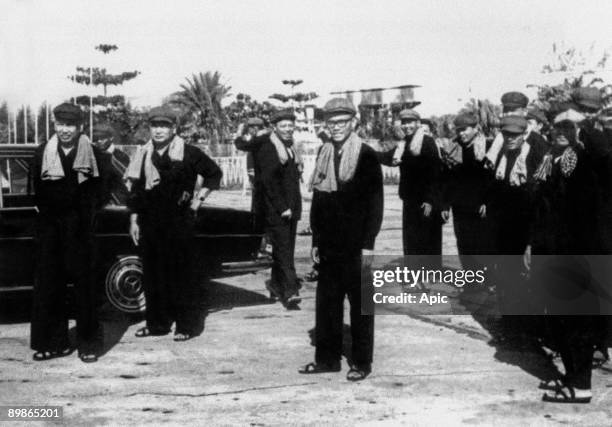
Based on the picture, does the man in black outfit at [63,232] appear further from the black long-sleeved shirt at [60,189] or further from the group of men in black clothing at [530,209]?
the group of men in black clothing at [530,209]

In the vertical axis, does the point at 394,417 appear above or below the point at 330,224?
below

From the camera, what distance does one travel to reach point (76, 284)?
694cm

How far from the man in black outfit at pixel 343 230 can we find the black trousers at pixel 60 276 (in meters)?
1.75

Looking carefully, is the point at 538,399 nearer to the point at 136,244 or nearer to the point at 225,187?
the point at 136,244

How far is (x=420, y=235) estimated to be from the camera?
32.2 ft

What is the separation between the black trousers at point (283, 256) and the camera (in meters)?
8.81

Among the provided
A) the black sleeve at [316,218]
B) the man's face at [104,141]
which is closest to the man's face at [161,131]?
the black sleeve at [316,218]

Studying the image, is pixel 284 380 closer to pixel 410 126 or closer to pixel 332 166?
pixel 332 166

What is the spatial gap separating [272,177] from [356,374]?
3.23 meters

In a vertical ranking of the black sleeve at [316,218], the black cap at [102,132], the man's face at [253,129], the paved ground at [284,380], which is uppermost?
the man's face at [253,129]

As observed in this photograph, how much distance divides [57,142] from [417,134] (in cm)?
405

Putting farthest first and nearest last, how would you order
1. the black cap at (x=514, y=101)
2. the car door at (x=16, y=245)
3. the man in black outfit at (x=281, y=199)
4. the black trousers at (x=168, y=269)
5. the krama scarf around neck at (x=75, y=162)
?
the man in black outfit at (x=281, y=199) < the black cap at (x=514, y=101) < the car door at (x=16, y=245) < the black trousers at (x=168, y=269) < the krama scarf around neck at (x=75, y=162)

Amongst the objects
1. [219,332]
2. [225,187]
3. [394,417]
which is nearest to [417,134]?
[219,332]

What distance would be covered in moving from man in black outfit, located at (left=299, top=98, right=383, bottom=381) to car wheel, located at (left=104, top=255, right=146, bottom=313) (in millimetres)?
2445
